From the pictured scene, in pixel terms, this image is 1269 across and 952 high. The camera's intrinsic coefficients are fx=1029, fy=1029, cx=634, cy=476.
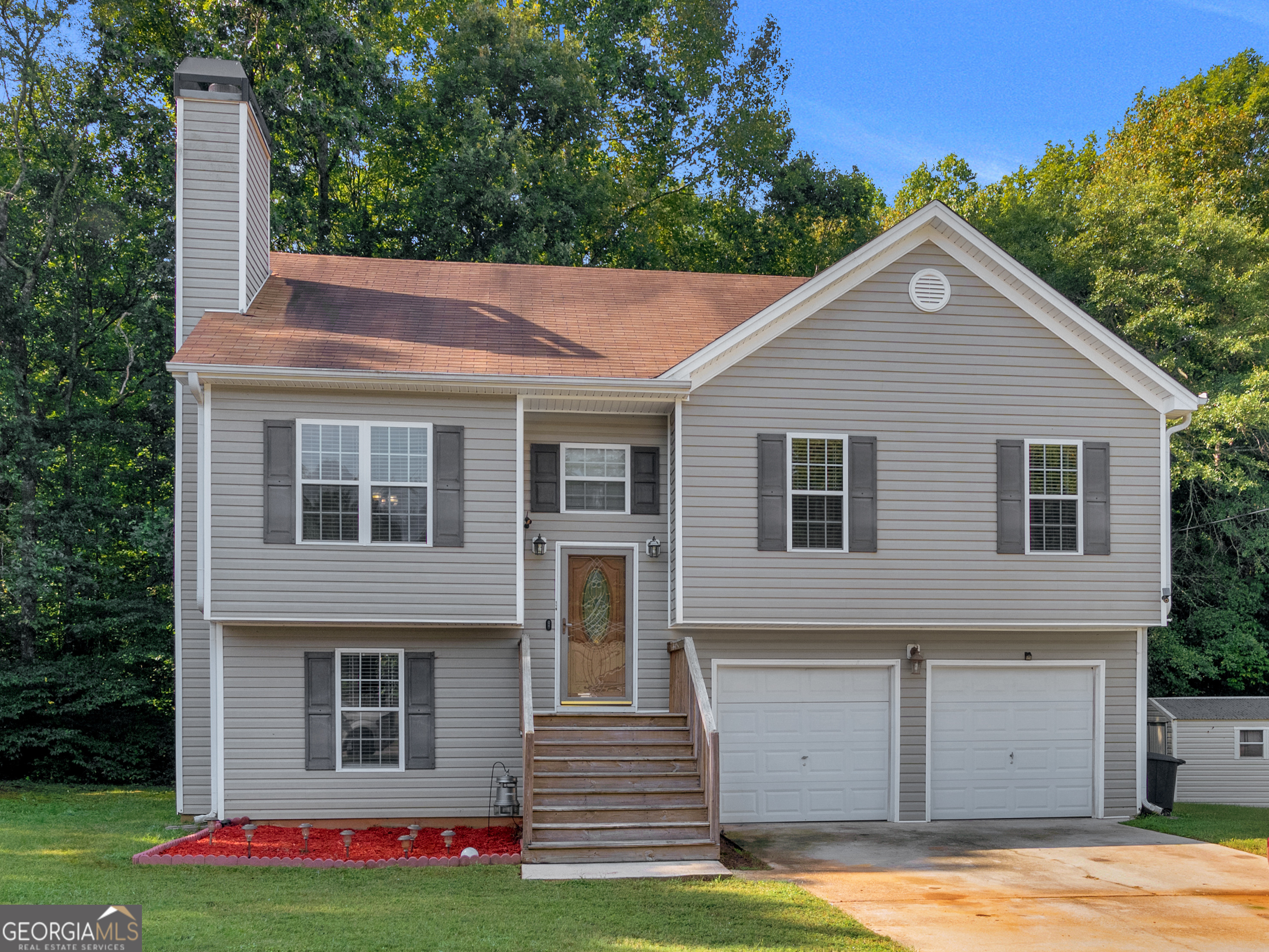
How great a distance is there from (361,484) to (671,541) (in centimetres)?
368

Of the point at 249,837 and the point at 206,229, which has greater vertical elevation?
the point at 206,229

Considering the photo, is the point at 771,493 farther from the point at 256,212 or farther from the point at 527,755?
the point at 256,212

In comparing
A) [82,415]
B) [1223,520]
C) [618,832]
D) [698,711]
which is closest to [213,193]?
[82,415]

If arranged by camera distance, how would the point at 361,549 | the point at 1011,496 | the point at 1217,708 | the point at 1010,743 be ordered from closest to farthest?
1. the point at 361,549
2. the point at 1011,496
3. the point at 1010,743
4. the point at 1217,708

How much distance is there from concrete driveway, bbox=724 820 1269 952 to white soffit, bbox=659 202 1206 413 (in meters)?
5.27

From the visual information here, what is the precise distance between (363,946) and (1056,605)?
9023mm

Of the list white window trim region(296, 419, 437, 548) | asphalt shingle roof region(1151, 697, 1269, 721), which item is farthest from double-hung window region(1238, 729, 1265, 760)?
white window trim region(296, 419, 437, 548)

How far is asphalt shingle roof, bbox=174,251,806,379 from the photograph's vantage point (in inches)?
466

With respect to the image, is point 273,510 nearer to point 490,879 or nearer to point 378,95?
point 490,879

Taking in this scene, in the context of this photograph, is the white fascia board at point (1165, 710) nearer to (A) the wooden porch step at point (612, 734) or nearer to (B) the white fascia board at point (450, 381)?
(A) the wooden porch step at point (612, 734)

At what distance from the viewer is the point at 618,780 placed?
35.7 feet

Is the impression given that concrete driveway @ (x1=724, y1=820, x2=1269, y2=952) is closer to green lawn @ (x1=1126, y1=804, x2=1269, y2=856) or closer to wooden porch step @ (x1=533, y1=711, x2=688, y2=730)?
green lawn @ (x1=1126, y1=804, x2=1269, y2=856)

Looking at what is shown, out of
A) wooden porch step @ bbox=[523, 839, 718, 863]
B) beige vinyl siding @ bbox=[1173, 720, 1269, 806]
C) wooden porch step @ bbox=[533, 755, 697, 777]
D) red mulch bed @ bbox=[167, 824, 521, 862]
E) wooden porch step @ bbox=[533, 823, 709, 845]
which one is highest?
wooden porch step @ bbox=[533, 755, 697, 777]

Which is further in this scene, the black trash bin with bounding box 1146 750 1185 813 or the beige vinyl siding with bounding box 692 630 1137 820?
the black trash bin with bounding box 1146 750 1185 813
